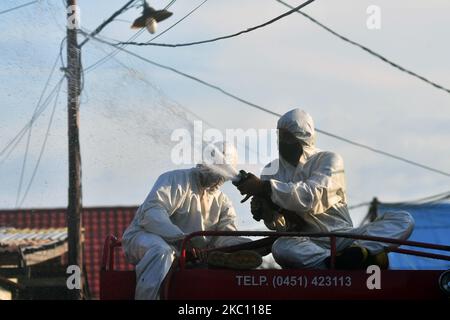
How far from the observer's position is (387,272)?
10.4m

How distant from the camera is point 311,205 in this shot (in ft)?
36.1

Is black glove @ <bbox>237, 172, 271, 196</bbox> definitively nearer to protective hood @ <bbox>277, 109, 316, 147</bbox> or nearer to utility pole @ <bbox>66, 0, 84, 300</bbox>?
protective hood @ <bbox>277, 109, 316, 147</bbox>

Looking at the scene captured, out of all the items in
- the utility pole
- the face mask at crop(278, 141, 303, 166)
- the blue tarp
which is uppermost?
the utility pole

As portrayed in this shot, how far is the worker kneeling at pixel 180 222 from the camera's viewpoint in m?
10.4

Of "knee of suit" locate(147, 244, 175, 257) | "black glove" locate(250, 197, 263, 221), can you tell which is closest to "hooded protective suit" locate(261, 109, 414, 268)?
"black glove" locate(250, 197, 263, 221)

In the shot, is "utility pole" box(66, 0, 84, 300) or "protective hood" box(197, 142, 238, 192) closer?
"protective hood" box(197, 142, 238, 192)

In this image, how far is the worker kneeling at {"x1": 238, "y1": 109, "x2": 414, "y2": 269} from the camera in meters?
10.8

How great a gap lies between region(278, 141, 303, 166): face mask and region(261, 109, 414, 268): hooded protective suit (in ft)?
A: 0.13

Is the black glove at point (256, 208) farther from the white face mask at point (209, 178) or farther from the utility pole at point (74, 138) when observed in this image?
the utility pole at point (74, 138)

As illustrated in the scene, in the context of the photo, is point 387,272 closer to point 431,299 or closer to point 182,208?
point 431,299

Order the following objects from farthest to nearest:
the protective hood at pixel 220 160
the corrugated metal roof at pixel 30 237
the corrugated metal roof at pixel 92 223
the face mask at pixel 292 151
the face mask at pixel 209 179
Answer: the corrugated metal roof at pixel 92 223
the corrugated metal roof at pixel 30 237
the face mask at pixel 292 151
the face mask at pixel 209 179
the protective hood at pixel 220 160

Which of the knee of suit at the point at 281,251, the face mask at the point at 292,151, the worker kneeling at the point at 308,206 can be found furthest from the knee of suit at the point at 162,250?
the face mask at the point at 292,151

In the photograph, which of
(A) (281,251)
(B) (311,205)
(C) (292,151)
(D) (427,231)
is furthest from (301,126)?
(D) (427,231)
